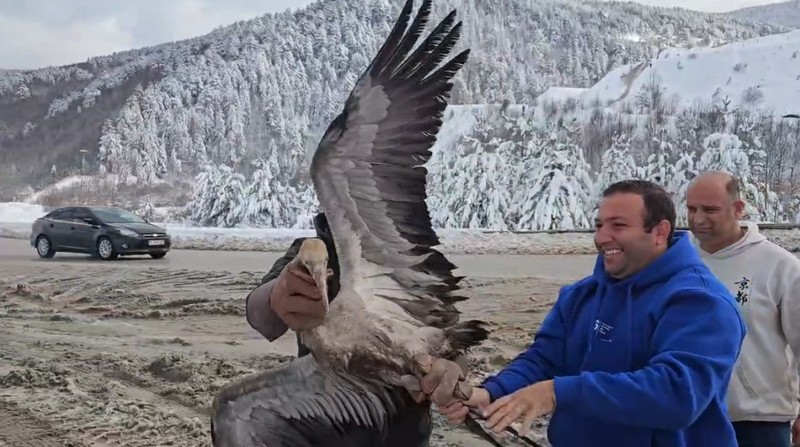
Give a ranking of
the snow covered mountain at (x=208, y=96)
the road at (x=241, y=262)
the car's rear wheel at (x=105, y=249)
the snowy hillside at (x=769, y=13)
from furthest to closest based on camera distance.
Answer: the snowy hillside at (x=769, y=13) < the snow covered mountain at (x=208, y=96) < the car's rear wheel at (x=105, y=249) < the road at (x=241, y=262)

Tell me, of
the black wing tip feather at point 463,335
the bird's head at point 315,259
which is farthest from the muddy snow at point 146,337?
the bird's head at point 315,259

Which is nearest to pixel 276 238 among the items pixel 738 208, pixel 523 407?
pixel 738 208

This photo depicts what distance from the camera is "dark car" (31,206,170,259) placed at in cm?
386

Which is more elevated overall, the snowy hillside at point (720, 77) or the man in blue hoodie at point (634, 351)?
the snowy hillside at point (720, 77)

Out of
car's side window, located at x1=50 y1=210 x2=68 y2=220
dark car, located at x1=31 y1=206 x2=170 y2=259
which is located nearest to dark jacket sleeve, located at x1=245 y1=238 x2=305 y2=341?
dark car, located at x1=31 y1=206 x2=170 y2=259

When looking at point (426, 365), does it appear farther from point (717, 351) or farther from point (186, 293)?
point (186, 293)

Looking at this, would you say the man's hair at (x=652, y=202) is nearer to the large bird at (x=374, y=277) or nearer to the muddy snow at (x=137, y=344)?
the large bird at (x=374, y=277)

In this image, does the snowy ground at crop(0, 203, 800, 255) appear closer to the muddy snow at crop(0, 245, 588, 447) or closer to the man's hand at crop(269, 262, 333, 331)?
the muddy snow at crop(0, 245, 588, 447)

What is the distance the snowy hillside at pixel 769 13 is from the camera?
17.9 m

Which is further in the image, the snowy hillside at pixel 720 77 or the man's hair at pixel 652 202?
the snowy hillside at pixel 720 77

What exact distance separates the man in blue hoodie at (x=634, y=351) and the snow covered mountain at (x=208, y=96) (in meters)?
1.94

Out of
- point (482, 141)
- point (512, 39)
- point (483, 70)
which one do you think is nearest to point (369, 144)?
point (482, 141)

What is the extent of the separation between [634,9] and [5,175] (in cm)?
1453

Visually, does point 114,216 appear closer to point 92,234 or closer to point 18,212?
point 92,234
